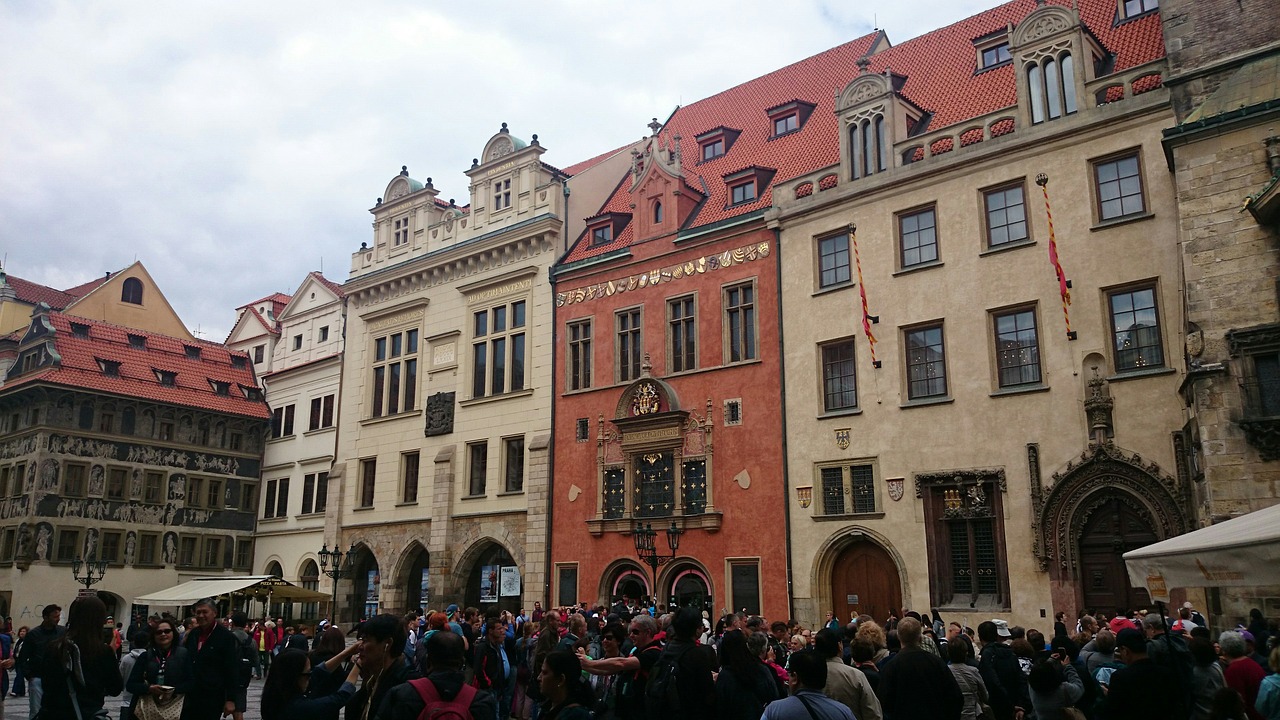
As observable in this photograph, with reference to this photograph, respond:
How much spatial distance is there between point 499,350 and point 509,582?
24.5ft

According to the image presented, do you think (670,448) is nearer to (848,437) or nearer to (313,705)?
(848,437)

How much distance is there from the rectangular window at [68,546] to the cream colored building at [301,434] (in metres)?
6.74

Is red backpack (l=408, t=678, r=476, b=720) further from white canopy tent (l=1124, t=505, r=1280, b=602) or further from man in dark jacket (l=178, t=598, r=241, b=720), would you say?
white canopy tent (l=1124, t=505, r=1280, b=602)

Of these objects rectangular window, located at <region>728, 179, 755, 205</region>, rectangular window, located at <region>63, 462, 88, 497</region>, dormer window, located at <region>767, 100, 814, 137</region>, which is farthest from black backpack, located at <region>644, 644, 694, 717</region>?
rectangular window, located at <region>63, 462, 88, 497</region>

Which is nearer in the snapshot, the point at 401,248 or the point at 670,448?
the point at 670,448

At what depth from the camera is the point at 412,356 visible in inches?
1414

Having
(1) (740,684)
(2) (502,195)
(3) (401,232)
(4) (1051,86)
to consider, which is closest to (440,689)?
(1) (740,684)

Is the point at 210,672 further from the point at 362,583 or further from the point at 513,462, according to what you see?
the point at 362,583

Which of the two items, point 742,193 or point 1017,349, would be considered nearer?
point 1017,349

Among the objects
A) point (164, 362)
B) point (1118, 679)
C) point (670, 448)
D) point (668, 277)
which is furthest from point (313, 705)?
point (164, 362)

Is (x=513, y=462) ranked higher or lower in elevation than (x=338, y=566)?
higher

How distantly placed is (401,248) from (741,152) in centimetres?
1340

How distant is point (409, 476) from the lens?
35.1 metres

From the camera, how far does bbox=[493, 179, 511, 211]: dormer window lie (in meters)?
34.2
